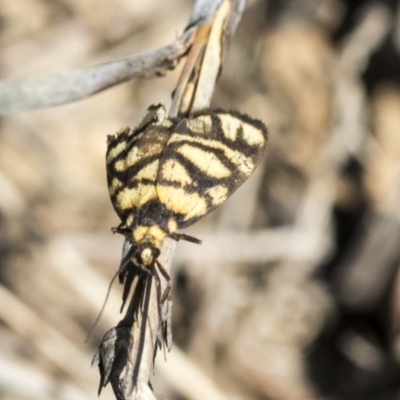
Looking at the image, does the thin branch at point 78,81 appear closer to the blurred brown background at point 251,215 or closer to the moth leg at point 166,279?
the moth leg at point 166,279

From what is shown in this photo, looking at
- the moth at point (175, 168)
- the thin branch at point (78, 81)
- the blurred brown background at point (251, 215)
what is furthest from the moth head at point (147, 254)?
the blurred brown background at point (251, 215)

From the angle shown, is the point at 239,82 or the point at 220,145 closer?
the point at 220,145

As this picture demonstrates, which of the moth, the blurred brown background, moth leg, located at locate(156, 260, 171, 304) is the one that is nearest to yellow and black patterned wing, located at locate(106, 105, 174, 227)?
the moth

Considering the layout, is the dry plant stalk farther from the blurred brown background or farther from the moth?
the blurred brown background

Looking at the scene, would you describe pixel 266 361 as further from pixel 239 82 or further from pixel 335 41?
pixel 335 41

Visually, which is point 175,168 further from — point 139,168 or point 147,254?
point 147,254

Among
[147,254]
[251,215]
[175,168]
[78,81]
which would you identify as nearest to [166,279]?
[147,254]

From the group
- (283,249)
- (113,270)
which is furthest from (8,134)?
(283,249)
